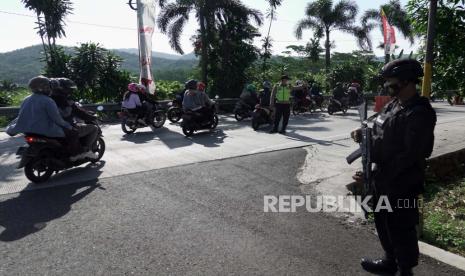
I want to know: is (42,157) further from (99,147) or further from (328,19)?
(328,19)

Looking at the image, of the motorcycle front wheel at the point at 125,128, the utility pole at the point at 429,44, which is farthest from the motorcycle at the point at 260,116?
the utility pole at the point at 429,44

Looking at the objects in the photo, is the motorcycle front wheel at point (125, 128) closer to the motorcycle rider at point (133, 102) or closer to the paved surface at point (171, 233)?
the motorcycle rider at point (133, 102)

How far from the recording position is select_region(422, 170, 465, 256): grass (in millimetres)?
4207

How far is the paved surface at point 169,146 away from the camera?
6.69 metres

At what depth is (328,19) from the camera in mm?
28641

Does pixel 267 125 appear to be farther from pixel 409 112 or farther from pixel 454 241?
pixel 409 112

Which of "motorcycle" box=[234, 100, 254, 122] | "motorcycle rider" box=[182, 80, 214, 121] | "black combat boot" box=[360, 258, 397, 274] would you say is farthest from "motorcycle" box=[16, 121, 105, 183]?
"motorcycle" box=[234, 100, 254, 122]

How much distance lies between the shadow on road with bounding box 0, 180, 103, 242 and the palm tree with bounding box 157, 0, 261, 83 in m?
14.4

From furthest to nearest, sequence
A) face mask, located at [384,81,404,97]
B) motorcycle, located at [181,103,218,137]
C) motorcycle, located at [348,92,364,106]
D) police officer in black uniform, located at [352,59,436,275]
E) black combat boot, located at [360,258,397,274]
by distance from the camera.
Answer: motorcycle, located at [348,92,364,106], motorcycle, located at [181,103,218,137], black combat boot, located at [360,258,397,274], face mask, located at [384,81,404,97], police officer in black uniform, located at [352,59,436,275]

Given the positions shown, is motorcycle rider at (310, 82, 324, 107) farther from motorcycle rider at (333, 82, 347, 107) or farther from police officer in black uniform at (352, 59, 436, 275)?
police officer in black uniform at (352, 59, 436, 275)

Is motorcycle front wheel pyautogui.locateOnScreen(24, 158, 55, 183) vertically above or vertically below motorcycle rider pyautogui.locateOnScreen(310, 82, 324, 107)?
below

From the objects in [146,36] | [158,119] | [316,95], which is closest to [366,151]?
[158,119]

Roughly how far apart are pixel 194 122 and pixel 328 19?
69.5 ft

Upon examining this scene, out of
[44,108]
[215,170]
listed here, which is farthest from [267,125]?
[44,108]
